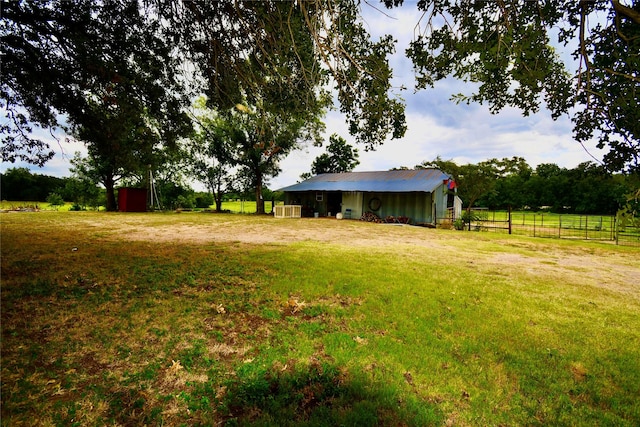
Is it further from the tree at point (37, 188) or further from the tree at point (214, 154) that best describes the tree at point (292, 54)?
the tree at point (37, 188)

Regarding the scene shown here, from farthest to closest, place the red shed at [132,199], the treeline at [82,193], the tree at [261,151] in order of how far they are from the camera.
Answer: the treeline at [82,193] < the red shed at [132,199] < the tree at [261,151]

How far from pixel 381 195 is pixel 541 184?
38.8m

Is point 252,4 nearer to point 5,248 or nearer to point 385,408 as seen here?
point 385,408

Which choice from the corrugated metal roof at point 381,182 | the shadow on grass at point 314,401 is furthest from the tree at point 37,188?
the shadow on grass at point 314,401

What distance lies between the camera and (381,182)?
2256cm

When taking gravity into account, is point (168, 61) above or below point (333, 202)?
above

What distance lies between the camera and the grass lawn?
7.34 feet

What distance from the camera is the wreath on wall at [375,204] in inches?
856

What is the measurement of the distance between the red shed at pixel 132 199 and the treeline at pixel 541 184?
2537cm

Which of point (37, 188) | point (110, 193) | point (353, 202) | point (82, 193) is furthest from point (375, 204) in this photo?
point (37, 188)

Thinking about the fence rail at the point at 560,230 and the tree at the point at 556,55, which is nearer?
the tree at the point at 556,55

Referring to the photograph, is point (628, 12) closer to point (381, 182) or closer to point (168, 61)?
point (168, 61)

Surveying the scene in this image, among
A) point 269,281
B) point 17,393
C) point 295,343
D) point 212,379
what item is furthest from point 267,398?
point 269,281

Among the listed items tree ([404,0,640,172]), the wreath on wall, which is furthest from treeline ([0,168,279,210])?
tree ([404,0,640,172])
